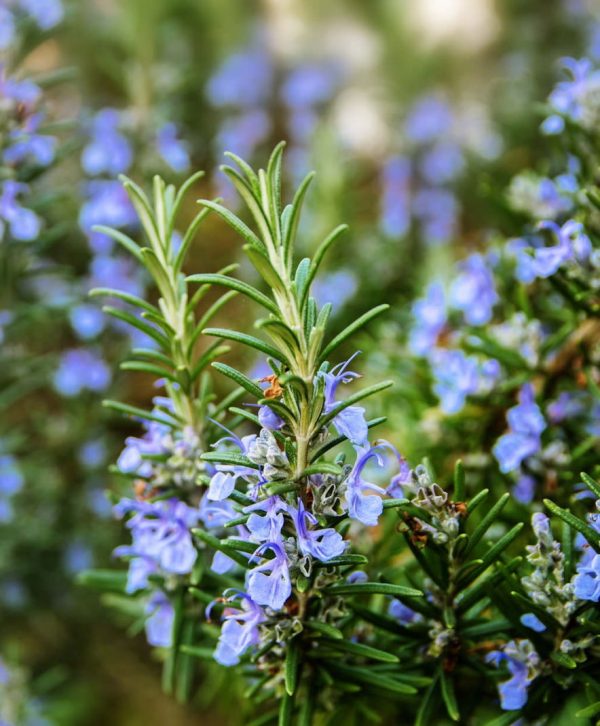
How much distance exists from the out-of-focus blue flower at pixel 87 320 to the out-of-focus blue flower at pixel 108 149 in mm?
259

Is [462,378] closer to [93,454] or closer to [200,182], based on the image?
[93,454]

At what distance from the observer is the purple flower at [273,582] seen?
1.86ft

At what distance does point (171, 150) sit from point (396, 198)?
2.55 feet

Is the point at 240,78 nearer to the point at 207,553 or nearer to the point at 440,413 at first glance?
the point at 440,413

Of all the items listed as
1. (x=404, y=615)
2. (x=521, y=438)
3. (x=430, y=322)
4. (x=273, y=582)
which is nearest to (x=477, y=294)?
(x=430, y=322)

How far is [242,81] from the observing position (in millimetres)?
2432

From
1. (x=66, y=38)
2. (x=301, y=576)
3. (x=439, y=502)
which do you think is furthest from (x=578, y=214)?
(x=66, y=38)

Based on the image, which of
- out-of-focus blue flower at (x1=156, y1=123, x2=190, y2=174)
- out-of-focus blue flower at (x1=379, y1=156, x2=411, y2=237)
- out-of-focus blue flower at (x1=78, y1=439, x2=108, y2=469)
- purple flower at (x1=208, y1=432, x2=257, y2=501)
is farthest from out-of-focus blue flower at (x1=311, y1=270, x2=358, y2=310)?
purple flower at (x1=208, y1=432, x2=257, y2=501)

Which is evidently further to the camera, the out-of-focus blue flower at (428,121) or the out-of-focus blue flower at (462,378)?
the out-of-focus blue flower at (428,121)

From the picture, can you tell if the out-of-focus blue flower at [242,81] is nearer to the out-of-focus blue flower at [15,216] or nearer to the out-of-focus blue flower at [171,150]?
the out-of-focus blue flower at [171,150]

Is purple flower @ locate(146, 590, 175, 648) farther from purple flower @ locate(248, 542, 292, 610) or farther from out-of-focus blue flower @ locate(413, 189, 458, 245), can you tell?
out-of-focus blue flower @ locate(413, 189, 458, 245)

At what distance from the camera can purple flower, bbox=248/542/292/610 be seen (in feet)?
1.86

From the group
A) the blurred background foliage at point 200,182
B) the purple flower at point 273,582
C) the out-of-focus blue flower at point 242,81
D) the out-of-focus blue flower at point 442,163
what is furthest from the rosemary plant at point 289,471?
A: the out-of-focus blue flower at point 242,81

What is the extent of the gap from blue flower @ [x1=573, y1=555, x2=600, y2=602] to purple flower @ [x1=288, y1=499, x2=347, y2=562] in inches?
7.4
